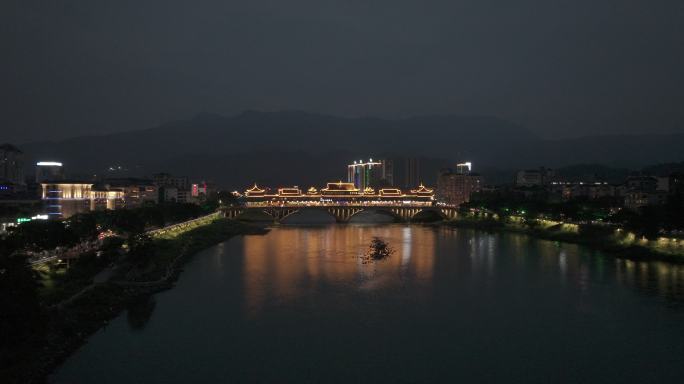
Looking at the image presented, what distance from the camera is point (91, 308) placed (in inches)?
499

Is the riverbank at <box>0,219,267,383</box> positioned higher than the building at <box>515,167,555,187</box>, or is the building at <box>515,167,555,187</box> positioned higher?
the building at <box>515,167,555,187</box>

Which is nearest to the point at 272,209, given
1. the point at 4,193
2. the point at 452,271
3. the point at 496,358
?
the point at 4,193

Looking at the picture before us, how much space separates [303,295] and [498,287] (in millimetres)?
6065

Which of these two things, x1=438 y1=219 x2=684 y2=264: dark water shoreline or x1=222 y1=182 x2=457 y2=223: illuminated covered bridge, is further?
x1=222 y1=182 x2=457 y2=223: illuminated covered bridge

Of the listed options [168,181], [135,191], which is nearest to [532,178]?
[168,181]

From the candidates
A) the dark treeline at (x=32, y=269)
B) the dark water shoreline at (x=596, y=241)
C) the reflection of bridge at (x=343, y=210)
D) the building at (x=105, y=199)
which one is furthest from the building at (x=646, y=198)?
the building at (x=105, y=199)

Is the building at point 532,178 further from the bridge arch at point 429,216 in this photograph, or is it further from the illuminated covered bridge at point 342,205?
the bridge arch at point 429,216

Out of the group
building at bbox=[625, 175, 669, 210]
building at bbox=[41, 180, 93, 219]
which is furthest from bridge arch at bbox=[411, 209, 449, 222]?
building at bbox=[41, 180, 93, 219]

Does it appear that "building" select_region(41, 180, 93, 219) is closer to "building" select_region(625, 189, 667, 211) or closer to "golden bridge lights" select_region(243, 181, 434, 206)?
"golden bridge lights" select_region(243, 181, 434, 206)

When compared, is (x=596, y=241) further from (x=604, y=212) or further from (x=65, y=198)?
(x=65, y=198)

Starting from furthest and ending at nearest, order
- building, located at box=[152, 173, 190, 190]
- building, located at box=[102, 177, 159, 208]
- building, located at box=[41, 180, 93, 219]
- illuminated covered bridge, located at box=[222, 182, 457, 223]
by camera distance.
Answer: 1. building, located at box=[152, 173, 190, 190]
2. building, located at box=[102, 177, 159, 208]
3. illuminated covered bridge, located at box=[222, 182, 457, 223]
4. building, located at box=[41, 180, 93, 219]

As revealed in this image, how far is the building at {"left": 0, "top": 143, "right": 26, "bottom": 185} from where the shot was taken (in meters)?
61.0

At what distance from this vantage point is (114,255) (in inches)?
704

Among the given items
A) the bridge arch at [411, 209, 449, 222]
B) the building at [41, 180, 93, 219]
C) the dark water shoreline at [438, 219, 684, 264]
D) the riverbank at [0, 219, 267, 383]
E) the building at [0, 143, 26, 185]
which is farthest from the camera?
the building at [0, 143, 26, 185]
